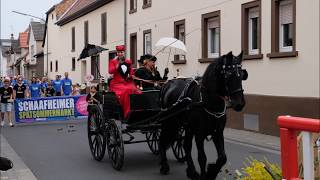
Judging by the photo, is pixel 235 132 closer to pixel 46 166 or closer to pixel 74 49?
pixel 46 166

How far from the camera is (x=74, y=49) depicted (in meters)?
41.4

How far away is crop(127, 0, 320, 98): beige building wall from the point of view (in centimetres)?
1295

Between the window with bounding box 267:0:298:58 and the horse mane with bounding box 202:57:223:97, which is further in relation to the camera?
the window with bounding box 267:0:298:58

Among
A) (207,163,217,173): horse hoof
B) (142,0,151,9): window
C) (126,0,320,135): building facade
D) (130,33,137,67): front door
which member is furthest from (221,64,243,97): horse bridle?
(130,33,137,67): front door

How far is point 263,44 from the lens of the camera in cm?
1500

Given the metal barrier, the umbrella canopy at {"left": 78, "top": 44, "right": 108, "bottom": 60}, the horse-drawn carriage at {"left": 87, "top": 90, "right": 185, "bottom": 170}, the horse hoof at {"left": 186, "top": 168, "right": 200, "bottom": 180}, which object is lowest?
the horse hoof at {"left": 186, "top": 168, "right": 200, "bottom": 180}

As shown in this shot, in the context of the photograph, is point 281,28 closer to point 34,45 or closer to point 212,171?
point 212,171

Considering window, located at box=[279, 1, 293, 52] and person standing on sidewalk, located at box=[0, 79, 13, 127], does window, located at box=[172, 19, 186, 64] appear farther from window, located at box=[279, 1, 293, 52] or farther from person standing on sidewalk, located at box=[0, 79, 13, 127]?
person standing on sidewalk, located at box=[0, 79, 13, 127]

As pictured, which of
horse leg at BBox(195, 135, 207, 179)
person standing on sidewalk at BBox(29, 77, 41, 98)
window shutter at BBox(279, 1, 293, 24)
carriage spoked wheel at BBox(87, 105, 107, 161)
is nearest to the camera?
horse leg at BBox(195, 135, 207, 179)

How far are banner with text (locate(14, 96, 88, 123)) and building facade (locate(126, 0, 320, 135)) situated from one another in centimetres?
431

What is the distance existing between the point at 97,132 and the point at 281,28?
6957 millimetres

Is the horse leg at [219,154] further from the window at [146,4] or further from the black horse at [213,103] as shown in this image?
the window at [146,4]

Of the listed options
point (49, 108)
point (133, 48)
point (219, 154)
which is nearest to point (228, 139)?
point (219, 154)

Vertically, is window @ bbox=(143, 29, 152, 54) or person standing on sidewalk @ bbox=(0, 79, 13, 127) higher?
window @ bbox=(143, 29, 152, 54)
